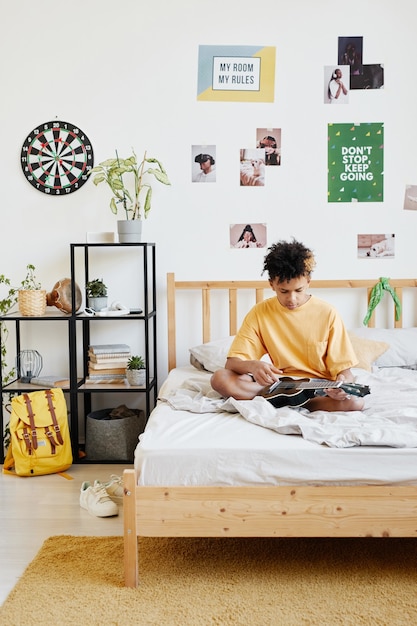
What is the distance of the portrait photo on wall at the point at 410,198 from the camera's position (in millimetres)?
3859

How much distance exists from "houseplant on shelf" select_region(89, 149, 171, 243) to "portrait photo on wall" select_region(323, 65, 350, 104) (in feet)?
3.07

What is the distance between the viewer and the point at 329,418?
258 cm

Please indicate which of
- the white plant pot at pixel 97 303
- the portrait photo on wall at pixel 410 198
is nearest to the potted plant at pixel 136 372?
the white plant pot at pixel 97 303

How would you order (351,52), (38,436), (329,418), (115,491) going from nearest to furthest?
1. (329,418)
2. (115,491)
3. (38,436)
4. (351,52)

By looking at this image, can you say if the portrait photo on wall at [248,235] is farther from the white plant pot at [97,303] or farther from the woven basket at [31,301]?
the woven basket at [31,301]

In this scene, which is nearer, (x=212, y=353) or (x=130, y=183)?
(x=212, y=353)

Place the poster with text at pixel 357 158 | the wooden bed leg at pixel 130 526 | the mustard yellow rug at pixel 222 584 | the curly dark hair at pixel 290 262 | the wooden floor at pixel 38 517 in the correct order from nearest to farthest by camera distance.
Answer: the mustard yellow rug at pixel 222 584, the wooden bed leg at pixel 130 526, the wooden floor at pixel 38 517, the curly dark hair at pixel 290 262, the poster with text at pixel 357 158

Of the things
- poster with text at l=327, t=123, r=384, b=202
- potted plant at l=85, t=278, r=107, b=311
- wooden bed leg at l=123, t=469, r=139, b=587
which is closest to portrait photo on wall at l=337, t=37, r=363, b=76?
poster with text at l=327, t=123, r=384, b=202

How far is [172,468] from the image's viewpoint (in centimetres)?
228

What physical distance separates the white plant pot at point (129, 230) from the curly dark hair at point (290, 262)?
3.52 ft

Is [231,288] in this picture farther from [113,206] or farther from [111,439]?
[111,439]

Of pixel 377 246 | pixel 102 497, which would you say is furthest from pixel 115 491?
pixel 377 246

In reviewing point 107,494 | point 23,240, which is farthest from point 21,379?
point 107,494

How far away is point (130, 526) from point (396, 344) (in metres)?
1.81
